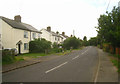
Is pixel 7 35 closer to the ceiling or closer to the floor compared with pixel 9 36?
closer to the ceiling

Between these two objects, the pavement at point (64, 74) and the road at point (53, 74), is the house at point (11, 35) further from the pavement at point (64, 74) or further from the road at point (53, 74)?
the road at point (53, 74)

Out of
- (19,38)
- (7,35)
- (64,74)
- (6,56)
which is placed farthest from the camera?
(19,38)

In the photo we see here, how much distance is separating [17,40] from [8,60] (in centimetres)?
1114

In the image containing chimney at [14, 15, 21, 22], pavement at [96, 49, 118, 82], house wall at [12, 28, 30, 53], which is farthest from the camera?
chimney at [14, 15, 21, 22]

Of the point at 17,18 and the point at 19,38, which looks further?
the point at 17,18

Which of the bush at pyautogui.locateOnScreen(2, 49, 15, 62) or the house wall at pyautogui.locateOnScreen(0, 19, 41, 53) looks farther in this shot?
the house wall at pyautogui.locateOnScreen(0, 19, 41, 53)

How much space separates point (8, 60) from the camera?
39.9 ft

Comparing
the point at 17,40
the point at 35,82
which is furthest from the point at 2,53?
the point at 17,40

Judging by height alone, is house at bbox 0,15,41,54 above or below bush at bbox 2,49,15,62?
above

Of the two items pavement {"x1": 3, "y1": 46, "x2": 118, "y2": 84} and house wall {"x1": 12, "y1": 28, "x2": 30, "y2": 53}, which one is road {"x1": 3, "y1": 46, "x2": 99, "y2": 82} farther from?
house wall {"x1": 12, "y1": 28, "x2": 30, "y2": 53}

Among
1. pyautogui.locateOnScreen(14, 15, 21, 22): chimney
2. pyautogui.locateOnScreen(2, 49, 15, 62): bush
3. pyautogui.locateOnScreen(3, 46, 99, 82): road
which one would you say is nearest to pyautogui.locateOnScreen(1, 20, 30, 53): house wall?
pyautogui.locateOnScreen(14, 15, 21, 22): chimney

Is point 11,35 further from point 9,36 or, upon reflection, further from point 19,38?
point 19,38

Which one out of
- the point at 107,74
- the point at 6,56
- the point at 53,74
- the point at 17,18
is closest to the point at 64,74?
the point at 53,74

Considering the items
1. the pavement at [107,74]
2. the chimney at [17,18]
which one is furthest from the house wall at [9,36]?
the pavement at [107,74]
